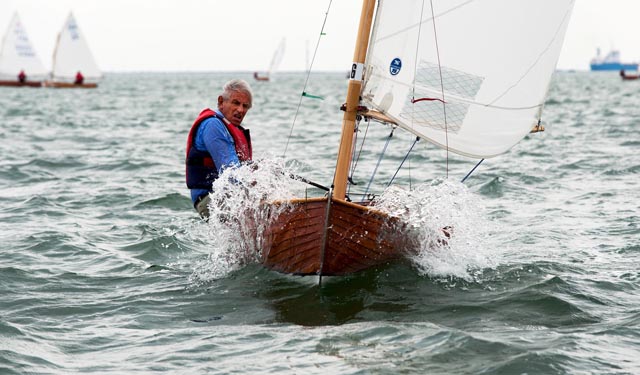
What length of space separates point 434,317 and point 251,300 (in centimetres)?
138

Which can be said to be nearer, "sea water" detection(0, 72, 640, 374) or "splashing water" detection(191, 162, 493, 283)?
"sea water" detection(0, 72, 640, 374)

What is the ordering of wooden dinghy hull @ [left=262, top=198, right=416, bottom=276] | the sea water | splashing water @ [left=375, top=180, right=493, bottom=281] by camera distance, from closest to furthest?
the sea water, wooden dinghy hull @ [left=262, top=198, right=416, bottom=276], splashing water @ [left=375, top=180, right=493, bottom=281]

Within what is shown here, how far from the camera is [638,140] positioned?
1730 cm

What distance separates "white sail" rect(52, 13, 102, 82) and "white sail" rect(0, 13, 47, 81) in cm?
154

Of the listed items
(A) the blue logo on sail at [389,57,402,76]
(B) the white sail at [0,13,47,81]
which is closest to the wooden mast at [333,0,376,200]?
(A) the blue logo on sail at [389,57,402,76]

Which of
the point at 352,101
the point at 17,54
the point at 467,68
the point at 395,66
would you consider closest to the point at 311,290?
the point at 352,101

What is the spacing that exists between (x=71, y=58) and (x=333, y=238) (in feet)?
178

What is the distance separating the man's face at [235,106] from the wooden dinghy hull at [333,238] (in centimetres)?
101

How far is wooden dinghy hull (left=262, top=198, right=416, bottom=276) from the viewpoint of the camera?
5.92 m

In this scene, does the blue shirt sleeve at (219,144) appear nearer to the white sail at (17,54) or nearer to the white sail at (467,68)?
the white sail at (467,68)

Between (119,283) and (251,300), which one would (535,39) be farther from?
(119,283)

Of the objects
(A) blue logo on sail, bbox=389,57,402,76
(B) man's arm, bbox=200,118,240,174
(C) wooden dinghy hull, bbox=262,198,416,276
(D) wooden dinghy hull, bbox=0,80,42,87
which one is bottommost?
(C) wooden dinghy hull, bbox=262,198,416,276

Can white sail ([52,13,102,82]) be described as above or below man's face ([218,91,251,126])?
above

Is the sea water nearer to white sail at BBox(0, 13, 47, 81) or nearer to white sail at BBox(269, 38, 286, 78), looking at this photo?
white sail at BBox(0, 13, 47, 81)
